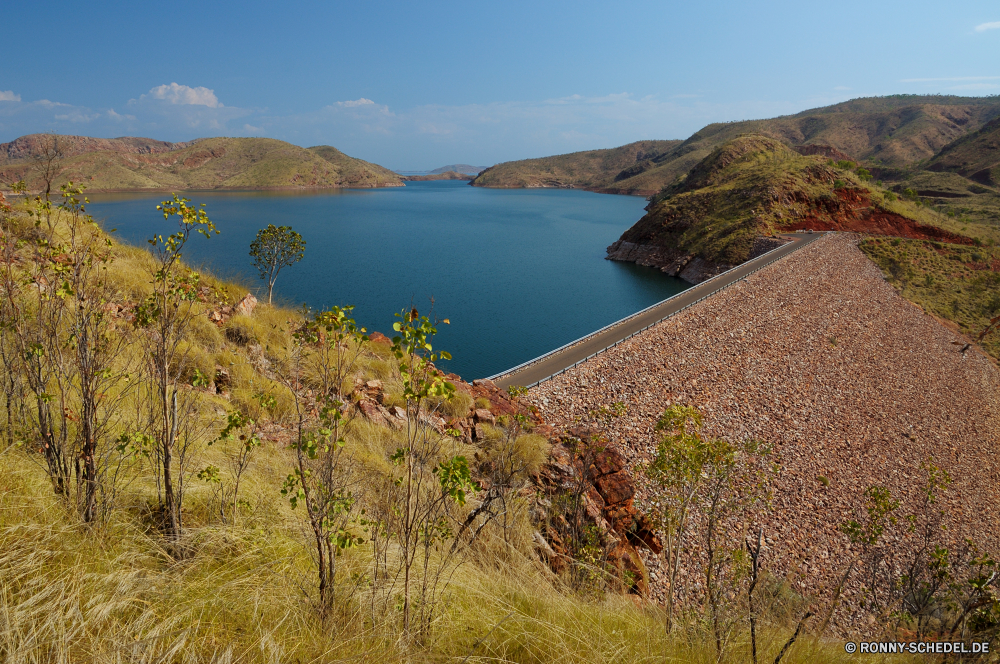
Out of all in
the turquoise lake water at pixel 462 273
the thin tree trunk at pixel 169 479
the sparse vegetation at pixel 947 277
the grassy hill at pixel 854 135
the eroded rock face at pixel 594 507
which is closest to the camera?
the thin tree trunk at pixel 169 479

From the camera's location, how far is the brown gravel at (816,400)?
522 inches

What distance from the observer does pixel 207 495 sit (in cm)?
440

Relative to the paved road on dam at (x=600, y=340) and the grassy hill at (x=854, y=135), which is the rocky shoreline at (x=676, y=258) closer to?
the paved road on dam at (x=600, y=340)

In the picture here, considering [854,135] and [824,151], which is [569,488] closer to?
[824,151]

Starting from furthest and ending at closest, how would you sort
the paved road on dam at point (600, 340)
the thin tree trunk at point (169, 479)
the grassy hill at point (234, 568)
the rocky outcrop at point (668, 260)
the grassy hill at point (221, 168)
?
the grassy hill at point (221, 168) < the rocky outcrop at point (668, 260) < the paved road on dam at point (600, 340) < the thin tree trunk at point (169, 479) < the grassy hill at point (234, 568)

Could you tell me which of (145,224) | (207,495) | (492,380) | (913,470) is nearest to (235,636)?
(207,495)

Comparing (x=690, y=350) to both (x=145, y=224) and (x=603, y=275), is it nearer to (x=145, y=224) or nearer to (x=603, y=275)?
(x=603, y=275)

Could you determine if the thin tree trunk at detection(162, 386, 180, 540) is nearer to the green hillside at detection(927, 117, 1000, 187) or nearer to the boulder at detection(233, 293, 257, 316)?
the boulder at detection(233, 293, 257, 316)

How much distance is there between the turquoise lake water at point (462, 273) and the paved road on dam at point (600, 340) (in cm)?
473

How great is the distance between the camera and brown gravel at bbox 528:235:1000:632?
1326 centimetres

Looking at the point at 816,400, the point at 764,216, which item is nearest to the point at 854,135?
the point at 764,216

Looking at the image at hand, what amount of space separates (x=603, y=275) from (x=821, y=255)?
19.1 metres

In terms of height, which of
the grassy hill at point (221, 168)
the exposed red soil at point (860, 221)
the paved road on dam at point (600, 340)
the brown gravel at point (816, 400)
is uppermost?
the grassy hill at point (221, 168)

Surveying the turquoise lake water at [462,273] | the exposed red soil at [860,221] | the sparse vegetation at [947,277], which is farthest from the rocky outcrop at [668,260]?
the sparse vegetation at [947,277]
